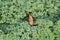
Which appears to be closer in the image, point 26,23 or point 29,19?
point 26,23

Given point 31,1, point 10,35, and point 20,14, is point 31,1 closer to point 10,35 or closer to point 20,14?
point 20,14

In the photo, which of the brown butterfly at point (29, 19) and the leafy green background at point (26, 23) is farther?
the brown butterfly at point (29, 19)

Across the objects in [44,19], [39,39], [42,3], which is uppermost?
[42,3]

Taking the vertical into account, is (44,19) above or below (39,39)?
above

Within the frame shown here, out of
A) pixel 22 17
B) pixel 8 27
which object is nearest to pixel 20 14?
pixel 22 17

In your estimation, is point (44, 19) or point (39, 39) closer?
point (39, 39)

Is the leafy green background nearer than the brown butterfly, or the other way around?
the leafy green background
